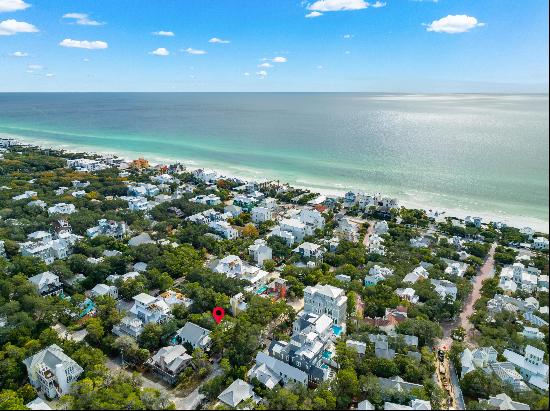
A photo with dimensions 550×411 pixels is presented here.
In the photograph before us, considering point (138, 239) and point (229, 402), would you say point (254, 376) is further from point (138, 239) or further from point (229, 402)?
point (138, 239)

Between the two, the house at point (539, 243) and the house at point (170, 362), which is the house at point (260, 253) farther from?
the house at point (539, 243)

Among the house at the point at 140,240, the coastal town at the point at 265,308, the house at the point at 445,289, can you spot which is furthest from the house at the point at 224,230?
the house at the point at 445,289

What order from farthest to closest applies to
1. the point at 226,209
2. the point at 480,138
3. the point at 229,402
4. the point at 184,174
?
the point at 480,138 → the point at 184,174 → the point at 226,209 → the point at 229,402

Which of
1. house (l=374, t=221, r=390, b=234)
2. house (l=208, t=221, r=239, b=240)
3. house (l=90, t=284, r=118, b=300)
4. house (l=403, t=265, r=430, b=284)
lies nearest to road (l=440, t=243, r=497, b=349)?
house (l=403, t=265, r=430, b=284)

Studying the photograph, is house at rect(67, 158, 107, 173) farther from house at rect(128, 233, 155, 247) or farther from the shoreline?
house at rect(128, 233, 155, 247)

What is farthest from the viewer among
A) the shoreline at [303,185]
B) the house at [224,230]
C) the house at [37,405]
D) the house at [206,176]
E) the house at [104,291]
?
the house at [206,176]

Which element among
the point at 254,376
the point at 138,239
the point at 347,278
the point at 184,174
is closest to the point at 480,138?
the point at 184,174

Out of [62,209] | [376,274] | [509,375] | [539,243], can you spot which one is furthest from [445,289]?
[62,209]
